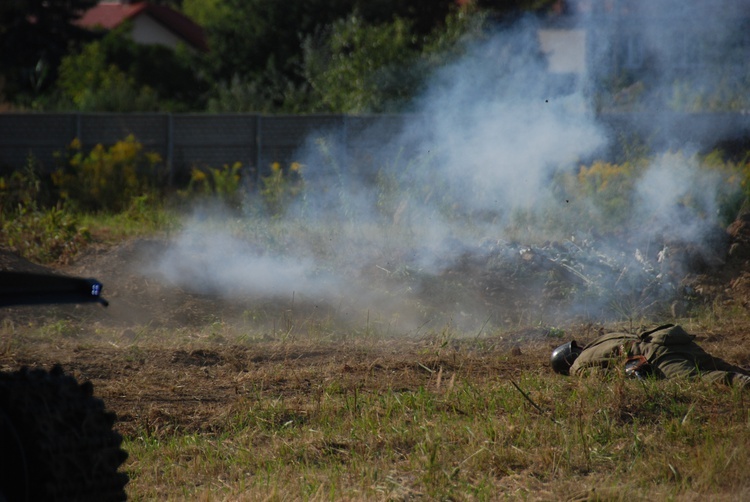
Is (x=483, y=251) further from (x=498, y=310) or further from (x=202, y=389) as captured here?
(x=202, y=389)

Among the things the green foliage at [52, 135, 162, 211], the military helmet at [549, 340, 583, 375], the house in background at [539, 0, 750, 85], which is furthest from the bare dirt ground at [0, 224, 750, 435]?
the house in background at [539, 0, 750, 85]

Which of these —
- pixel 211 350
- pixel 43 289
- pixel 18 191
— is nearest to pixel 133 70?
pixel 18 191

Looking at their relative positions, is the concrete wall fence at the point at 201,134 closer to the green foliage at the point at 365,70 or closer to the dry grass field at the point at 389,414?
the green foliage at the point at 365,70

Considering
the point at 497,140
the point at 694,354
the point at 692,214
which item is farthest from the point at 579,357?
the point at 497,140

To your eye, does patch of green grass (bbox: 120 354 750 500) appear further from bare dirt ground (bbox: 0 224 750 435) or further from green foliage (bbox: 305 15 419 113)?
green foliage (bbox: 305 15 419 113)

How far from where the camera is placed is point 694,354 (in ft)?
19.0

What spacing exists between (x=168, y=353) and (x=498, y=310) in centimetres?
330

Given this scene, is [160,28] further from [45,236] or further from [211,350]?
[211,350]

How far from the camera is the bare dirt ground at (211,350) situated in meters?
5.57

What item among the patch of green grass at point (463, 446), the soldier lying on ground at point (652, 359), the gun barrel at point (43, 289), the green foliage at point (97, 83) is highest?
the green foliage at point (97, 83)

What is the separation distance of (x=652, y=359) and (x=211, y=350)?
3130 mm

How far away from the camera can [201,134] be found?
1509cm

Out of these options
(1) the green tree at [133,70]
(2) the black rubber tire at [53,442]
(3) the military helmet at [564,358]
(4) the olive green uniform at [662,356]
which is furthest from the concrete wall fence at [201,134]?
(2) the black rubber tire at [53,442]

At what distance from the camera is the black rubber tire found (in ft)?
9.80
